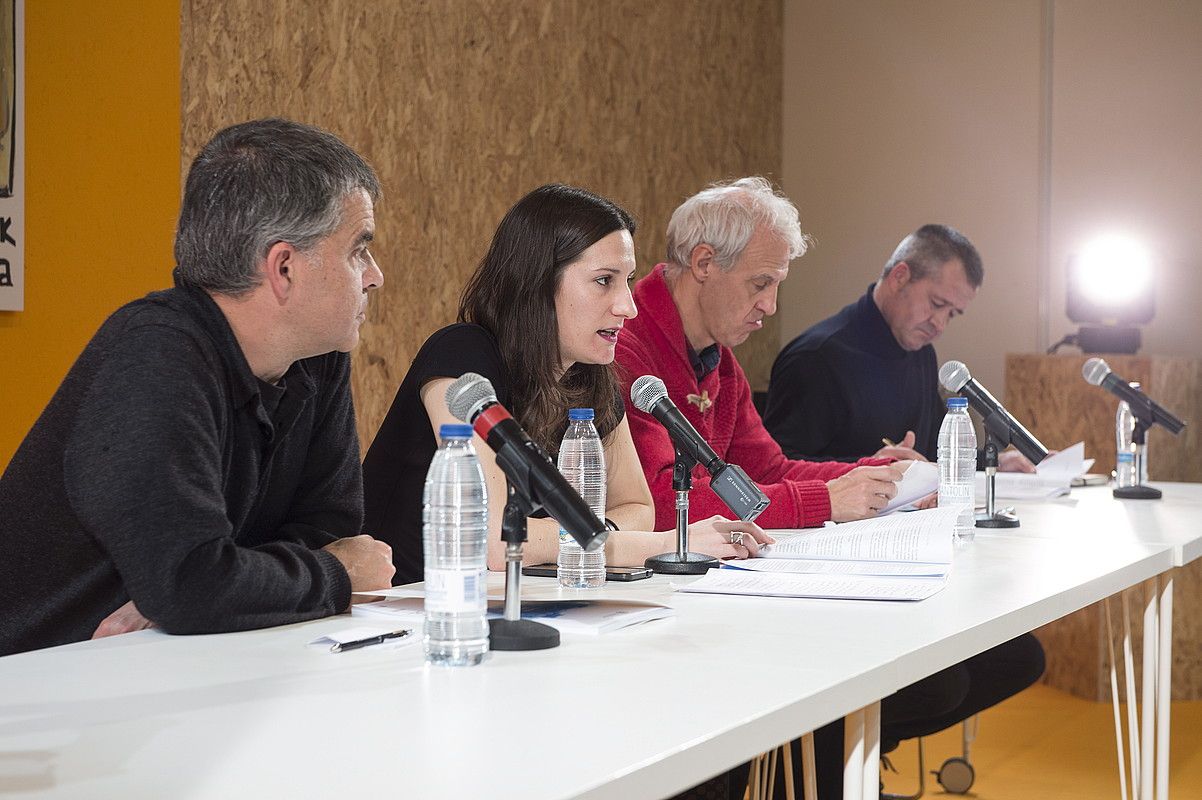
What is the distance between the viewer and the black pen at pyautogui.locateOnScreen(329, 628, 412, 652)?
4.39 feet

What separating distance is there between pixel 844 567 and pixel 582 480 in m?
0.40

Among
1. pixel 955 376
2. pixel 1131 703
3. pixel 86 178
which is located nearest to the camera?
pixel 1131 703

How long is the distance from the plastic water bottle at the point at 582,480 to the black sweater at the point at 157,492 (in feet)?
1.16

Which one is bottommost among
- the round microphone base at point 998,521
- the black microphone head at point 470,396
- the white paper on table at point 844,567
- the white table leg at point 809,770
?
the white table leg at point 809,770

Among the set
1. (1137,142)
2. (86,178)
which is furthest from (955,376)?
(1137,142)

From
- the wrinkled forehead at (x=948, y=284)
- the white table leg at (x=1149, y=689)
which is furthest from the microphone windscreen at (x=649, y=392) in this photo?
the wrinkled forehead at (x=948, y=284)

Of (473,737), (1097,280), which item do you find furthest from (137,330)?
(1097,280)

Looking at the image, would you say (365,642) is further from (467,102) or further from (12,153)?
(467,102)

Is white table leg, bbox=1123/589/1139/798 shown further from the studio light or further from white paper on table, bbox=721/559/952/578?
the studio light

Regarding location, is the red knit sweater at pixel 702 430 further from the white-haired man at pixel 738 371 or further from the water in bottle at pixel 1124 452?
the water in bottle at pixel 1124 452

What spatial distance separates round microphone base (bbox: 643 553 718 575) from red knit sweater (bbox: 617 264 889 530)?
432 millimetres

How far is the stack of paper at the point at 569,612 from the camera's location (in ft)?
4.77

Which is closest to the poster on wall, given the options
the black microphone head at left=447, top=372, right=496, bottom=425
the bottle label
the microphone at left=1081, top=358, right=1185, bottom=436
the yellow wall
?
the yellow wall

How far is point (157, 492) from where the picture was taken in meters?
1.40
